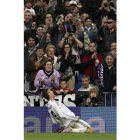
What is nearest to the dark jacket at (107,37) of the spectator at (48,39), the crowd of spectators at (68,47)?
the crowd of spectators at (68,47)

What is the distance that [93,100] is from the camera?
19922 mm

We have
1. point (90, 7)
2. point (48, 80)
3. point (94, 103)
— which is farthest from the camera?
point (94, 103)

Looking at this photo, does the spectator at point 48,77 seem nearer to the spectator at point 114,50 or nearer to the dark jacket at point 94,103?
the dark jacket at point 94,103

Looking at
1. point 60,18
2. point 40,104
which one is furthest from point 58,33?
point 40,104

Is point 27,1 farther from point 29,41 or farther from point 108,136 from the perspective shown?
point 108,136

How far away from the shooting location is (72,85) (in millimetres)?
19844

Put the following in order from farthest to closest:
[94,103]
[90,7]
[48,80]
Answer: [94,103] < [48,80] < [90,7]

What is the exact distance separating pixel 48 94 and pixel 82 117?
0.89 meters

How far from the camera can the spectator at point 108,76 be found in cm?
1981

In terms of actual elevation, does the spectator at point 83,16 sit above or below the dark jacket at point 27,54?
above

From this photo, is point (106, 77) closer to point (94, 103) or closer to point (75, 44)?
point (94, 103)

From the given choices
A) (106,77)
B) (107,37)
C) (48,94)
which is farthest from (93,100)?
(107,37)

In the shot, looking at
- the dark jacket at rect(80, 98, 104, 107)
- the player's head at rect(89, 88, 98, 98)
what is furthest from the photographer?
the dark jacket at rect(80, 98, 104, 107)

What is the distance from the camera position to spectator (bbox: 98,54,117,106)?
1981 centimetres
